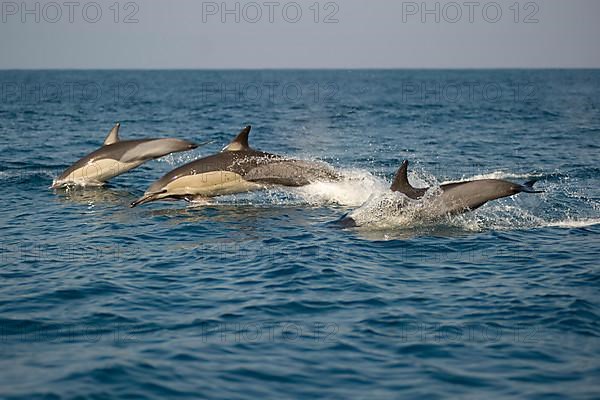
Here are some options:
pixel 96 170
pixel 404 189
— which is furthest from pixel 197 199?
pixel 404 189

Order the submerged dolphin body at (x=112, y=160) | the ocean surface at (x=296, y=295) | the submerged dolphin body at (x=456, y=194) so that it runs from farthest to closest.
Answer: the submerged dolphin body at (x=112, y=160) → the submerged dolphin body at (x=456, y=194) → the ocean surface at (x=296, y=295)

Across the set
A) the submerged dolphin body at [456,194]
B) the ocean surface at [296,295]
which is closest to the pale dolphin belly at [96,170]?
the ocean surface at [296,295]

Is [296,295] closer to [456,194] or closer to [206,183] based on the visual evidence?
[456,194]

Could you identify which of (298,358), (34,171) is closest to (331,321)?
(298,358)

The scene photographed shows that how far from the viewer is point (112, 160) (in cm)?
2144

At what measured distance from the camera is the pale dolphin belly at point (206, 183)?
60.3ft

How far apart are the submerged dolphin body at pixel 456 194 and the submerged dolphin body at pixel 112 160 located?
7.26 metres

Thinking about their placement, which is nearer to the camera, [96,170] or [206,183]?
[206,183]

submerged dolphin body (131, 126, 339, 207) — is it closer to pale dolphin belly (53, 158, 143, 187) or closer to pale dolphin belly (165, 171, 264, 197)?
pale dolphin belly (165, 171, 264, 197)

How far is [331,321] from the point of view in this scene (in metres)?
10.4

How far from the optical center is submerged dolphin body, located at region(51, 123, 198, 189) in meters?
21.0

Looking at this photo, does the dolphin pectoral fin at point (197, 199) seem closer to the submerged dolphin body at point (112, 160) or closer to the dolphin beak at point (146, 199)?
the dolphin beak at point (146, 199)

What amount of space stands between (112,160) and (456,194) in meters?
10.0

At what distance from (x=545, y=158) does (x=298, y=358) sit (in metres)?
20.9
